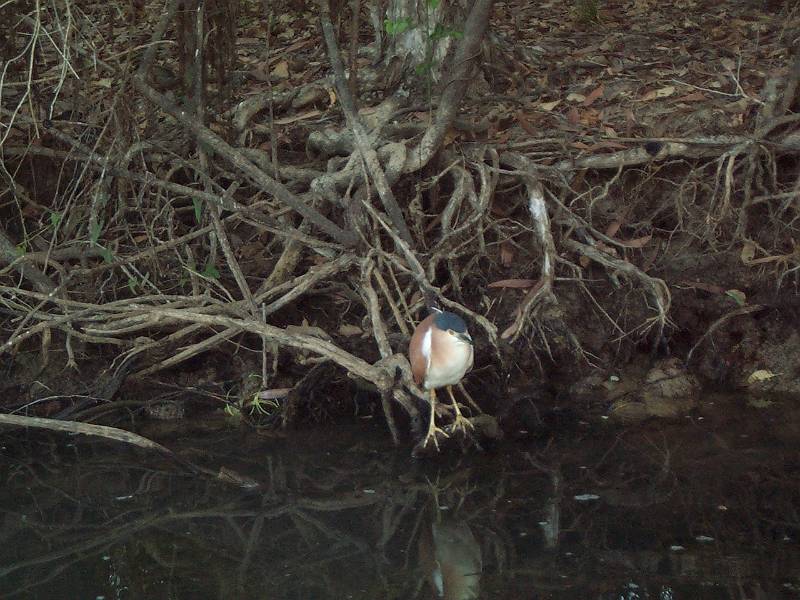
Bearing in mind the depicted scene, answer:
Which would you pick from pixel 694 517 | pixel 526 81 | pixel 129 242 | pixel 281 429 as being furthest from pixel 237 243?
pixel 694 517

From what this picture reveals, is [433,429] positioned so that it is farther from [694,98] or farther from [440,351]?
[694,98]

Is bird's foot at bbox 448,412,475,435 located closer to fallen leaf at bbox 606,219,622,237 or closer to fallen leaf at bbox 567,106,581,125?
fallen leaf at bbox 606,219,622,237

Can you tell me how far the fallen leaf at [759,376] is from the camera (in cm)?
613

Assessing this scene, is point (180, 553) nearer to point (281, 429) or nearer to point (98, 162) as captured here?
point (281, 429)

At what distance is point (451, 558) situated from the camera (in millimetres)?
4316

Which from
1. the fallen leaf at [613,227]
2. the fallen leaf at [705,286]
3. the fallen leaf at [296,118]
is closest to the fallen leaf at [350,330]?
the fallen leaf at [296,118]

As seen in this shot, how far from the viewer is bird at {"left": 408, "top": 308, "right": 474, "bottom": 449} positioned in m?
4.79

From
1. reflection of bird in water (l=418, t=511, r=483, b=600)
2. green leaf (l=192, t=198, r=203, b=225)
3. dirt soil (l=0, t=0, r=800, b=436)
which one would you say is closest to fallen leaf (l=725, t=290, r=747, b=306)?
dirt soil (l=0, t=0, r=800, b=436)

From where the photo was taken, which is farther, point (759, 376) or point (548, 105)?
point (548, 105)

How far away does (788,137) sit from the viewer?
19.3 feet

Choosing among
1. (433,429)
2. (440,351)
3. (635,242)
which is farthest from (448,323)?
(635,242)

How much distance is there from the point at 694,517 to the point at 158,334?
3438 mm

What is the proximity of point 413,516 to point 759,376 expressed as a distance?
2.59 meters

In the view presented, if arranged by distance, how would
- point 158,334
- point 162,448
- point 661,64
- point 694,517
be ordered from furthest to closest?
point 661,64, point 158,334, point 162,448, point 694,517
